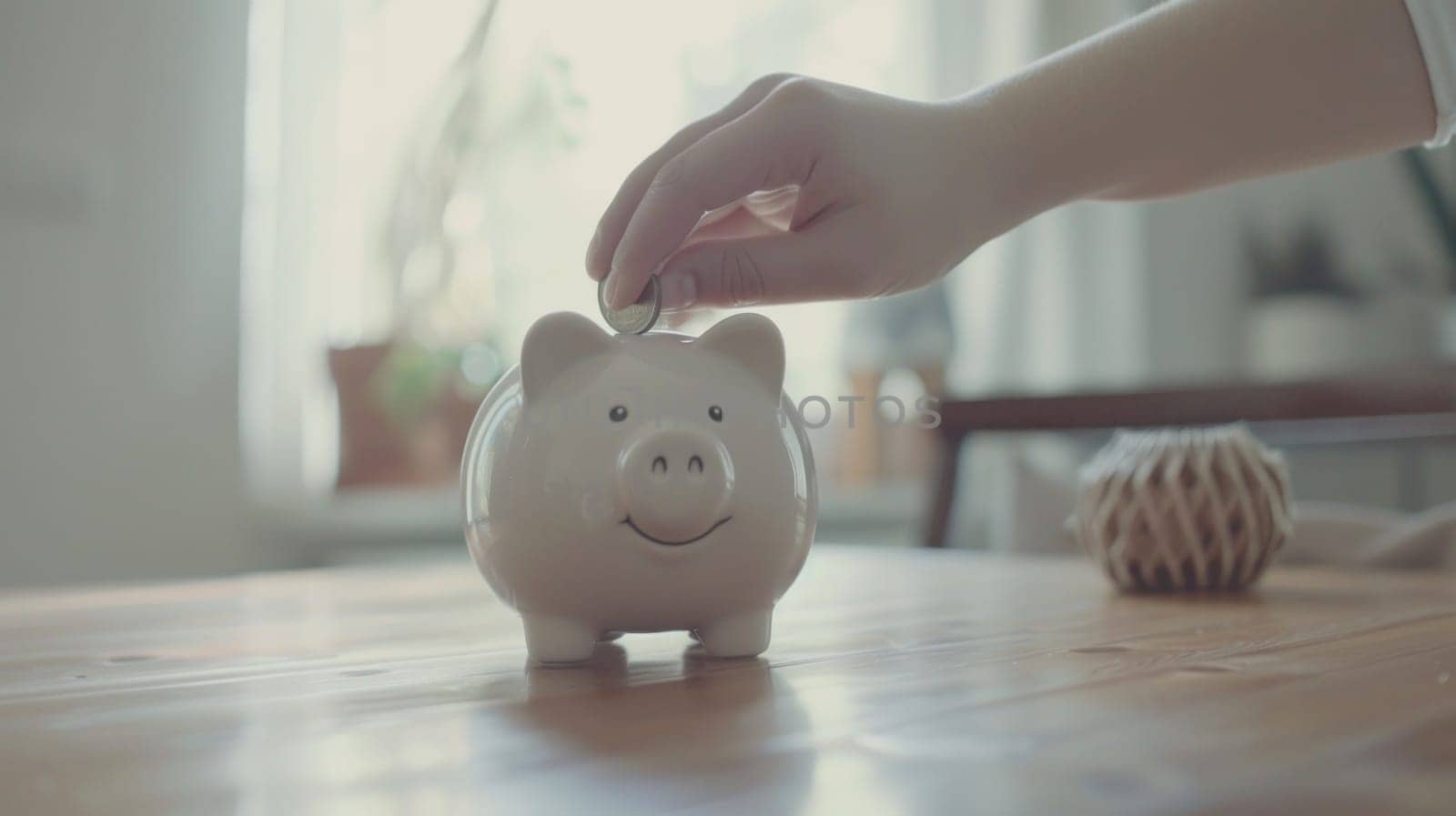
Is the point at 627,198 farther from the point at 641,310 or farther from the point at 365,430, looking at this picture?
the point at 365,430

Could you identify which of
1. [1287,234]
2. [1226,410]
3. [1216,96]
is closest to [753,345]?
[1216,96]

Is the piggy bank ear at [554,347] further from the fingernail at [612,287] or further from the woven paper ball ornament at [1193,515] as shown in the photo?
the woven paper ball ornament at [1193,515]

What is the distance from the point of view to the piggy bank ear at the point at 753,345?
629mm

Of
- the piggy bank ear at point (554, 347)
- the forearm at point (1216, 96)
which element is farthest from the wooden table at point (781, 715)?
the forearm at point (1216, 96)

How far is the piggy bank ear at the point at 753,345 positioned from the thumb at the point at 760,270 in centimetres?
6

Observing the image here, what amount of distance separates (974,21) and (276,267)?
178 cm

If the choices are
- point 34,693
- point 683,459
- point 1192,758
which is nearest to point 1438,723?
point 1192,758

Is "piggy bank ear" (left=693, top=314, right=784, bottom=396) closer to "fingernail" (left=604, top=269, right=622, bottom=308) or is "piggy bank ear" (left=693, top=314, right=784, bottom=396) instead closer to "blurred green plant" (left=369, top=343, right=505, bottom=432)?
"fingernail" (left=604, top=269, right=622, bottom=308)

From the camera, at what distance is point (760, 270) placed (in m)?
0.70

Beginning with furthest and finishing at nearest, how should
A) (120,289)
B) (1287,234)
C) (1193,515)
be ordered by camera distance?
(1287,234)
(120,289)
(1193,515)

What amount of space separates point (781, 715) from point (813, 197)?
336 millimetres

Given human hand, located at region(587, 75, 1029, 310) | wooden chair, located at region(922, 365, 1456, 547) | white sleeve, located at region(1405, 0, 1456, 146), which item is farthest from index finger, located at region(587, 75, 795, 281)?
wooden chair, located at region(922, 365, 1456, 547)

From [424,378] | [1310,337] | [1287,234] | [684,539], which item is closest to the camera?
[684,539]

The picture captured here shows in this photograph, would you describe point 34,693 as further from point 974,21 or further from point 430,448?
point 974,21
